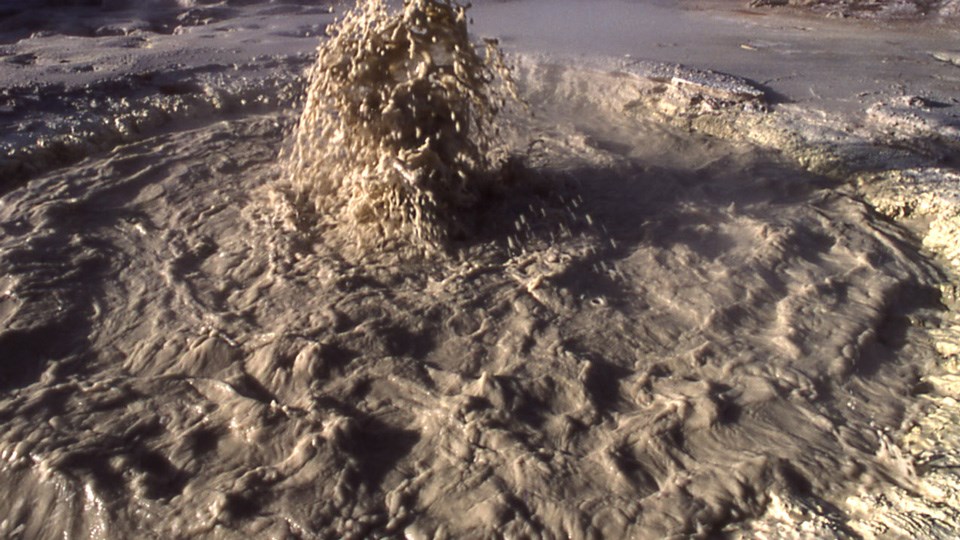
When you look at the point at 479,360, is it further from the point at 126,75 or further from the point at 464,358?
the point at 126,75

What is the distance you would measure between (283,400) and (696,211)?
1.96 m

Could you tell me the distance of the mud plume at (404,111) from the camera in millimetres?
3121

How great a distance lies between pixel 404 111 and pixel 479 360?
3.58 ft

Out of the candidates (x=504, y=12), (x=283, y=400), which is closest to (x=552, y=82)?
(x=504, y=12)

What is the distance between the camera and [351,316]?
111 inches

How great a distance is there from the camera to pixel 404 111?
3.16 metres

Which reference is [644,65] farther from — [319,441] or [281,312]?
[319,441]

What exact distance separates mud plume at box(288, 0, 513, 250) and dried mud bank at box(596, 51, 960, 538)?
165 centimetres

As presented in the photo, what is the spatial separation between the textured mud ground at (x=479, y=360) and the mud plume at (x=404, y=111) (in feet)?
0.63

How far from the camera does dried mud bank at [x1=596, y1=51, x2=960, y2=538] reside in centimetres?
209

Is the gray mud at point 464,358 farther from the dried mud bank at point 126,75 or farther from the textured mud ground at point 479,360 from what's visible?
the dried mud bank at point 126,75

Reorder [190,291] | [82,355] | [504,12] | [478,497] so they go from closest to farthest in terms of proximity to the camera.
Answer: [478,497] → [82,355] → [190,291] → [504,12]

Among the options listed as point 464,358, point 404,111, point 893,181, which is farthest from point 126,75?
point 893,181

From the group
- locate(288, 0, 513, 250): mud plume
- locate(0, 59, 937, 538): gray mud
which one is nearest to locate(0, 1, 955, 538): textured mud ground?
locate(0, 59, 937, 538): gray mud
